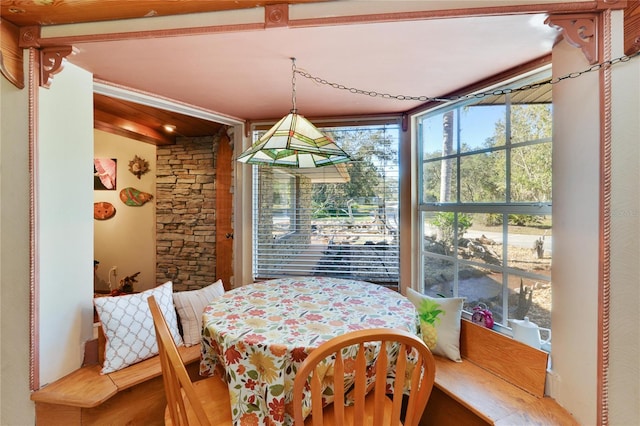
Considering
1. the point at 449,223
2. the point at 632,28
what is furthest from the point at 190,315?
the point at 632,28

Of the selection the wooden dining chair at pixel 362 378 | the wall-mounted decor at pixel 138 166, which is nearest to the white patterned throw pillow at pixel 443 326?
the wooden dining chair at pixel 362 378

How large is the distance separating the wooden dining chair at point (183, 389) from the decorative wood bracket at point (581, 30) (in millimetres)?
1891

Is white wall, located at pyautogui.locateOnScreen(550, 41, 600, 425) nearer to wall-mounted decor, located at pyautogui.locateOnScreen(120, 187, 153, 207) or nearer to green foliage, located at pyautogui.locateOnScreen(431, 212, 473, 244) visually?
green foliage, located at pyautogui.locateOnScreen(431, 212, 473, 244)

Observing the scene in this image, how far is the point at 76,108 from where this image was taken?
1.54m

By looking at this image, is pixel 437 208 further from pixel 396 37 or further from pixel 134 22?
pixel 134 22

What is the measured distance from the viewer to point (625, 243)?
3.35 ft

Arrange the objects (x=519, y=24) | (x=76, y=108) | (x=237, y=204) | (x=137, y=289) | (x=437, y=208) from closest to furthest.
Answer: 1. (x=519, y=24)
2. (x=76, y=108)
3. (x=437, y=208)
4. (x=237, y=204)
5. (x=137, y=289)

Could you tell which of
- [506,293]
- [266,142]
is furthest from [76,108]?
[506,293]

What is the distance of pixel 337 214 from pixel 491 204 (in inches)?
46.3

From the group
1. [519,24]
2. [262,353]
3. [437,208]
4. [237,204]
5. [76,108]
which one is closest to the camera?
[262,353]

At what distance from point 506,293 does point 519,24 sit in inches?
55.1

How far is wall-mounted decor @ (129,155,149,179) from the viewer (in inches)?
132

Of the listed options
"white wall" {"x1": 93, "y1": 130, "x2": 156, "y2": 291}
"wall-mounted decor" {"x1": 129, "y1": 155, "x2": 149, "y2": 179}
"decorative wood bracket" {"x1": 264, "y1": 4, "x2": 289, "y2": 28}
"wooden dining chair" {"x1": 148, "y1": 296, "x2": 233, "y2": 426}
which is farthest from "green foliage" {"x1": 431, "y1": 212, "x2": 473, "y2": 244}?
"wall-mounted decor" {"x1": 129, "y1": 155, "x2": 149, "y2": 179}

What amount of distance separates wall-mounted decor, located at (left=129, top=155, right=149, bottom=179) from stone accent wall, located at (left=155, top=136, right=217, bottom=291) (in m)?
0.50
